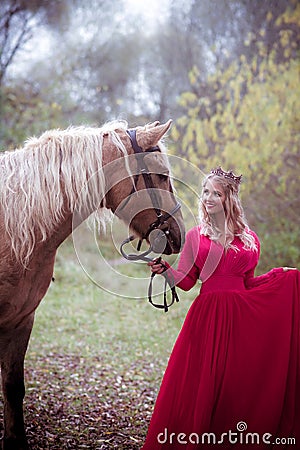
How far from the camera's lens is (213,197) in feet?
8.25

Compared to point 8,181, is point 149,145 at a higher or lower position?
higher

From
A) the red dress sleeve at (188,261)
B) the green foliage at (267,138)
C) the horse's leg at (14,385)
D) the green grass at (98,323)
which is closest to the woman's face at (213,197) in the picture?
the red dress sleeve at (188,261)

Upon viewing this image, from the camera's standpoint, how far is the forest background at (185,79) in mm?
6930

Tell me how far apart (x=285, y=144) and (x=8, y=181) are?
5.33 metres

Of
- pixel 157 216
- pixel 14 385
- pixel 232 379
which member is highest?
pixel 157 216

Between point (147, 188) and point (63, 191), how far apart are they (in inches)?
16.9

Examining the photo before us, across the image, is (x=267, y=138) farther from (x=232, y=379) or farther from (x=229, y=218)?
(x=232, y=379)

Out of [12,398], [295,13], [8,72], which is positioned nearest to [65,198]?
[12,398]

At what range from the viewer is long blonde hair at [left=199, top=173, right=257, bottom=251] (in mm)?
2523

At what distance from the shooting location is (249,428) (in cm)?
237

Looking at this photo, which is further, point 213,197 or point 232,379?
point 213,197

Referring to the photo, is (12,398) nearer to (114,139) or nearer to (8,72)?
(114,139)

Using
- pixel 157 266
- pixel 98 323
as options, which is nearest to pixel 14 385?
pixel 157 266

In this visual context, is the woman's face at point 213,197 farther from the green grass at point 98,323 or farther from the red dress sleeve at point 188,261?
the green grass at point 98,323
